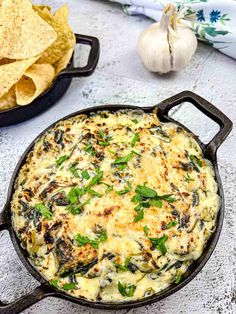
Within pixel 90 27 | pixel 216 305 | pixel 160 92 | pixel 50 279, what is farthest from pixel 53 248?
pixel 90 27

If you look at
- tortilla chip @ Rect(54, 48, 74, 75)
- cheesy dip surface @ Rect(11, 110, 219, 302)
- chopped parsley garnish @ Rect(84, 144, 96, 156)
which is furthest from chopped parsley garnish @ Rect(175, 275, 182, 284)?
tortilla chip @ Rect(54, 48, 74, 75)

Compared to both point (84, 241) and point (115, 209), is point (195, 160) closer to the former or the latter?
point (115, 209)

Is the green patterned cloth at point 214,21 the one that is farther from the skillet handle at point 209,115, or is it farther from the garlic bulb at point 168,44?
the skillet handle at point 209,115

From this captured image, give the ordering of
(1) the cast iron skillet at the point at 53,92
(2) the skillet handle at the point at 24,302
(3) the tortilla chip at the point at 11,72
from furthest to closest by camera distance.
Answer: (1) the cast iron skillet at the point at 53,92 < (3) the tortilla chip at the point at 11,72 < (2) the skillet handle at the point at 24,302

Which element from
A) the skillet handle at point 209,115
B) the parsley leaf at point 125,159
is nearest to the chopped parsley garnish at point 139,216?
the parsley leaf at point 125,159

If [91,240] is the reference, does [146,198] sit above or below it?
above

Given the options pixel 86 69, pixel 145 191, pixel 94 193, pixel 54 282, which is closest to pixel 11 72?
pixel 86 69
